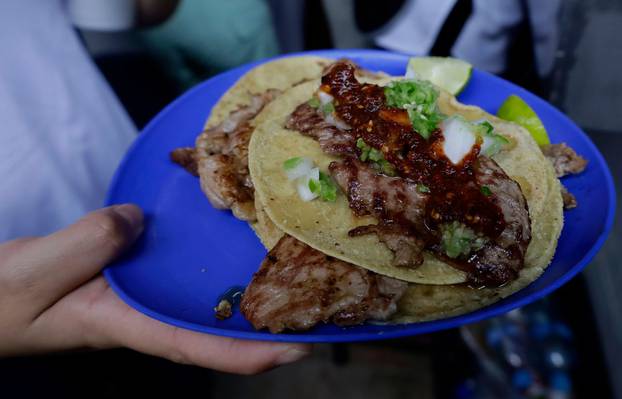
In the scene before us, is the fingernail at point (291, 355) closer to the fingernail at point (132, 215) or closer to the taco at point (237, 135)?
the taco at point (237, 135)

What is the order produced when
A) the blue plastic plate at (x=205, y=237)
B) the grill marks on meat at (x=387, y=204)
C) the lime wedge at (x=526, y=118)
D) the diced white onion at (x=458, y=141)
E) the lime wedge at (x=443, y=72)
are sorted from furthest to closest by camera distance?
the lime wedge at (x=443, y=72)
the lime wedge at (x=526, y=118)
the diced white onion at (x=458, y=141)
the grill marks on meat at (x=387, y=204)
the blue plastic plate at (x=205, y=237)

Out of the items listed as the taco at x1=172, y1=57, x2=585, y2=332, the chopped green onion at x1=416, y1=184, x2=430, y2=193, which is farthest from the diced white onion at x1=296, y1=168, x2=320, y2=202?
the chopped green onion at x1=416, y1=184, x2=430, y2=193

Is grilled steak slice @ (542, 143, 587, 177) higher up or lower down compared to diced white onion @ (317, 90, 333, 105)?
lower down

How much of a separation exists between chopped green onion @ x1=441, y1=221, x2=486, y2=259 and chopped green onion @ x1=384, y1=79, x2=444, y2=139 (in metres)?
0.41

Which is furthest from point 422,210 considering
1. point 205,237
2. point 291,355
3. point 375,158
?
point 205,237

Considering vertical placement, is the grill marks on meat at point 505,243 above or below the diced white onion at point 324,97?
below

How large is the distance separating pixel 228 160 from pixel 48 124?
833mm

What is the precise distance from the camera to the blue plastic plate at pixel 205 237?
5.03 ft

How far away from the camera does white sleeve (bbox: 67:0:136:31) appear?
2.13 m

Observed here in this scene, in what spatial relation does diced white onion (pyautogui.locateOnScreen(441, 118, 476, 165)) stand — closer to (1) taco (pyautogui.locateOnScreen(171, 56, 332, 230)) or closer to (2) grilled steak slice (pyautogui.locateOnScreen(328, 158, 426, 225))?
(2) grilled steak slice (pyautogui.locateOnScreen(328, 158, 426, 225))

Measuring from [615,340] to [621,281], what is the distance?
0.29 meters

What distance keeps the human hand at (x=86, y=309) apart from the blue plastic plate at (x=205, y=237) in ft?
0.31

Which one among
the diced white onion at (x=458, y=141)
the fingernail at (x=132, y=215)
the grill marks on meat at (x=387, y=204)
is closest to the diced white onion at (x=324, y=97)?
the grill marks on meat at (x=387, y=204)

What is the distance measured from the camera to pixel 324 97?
2.08 meters
